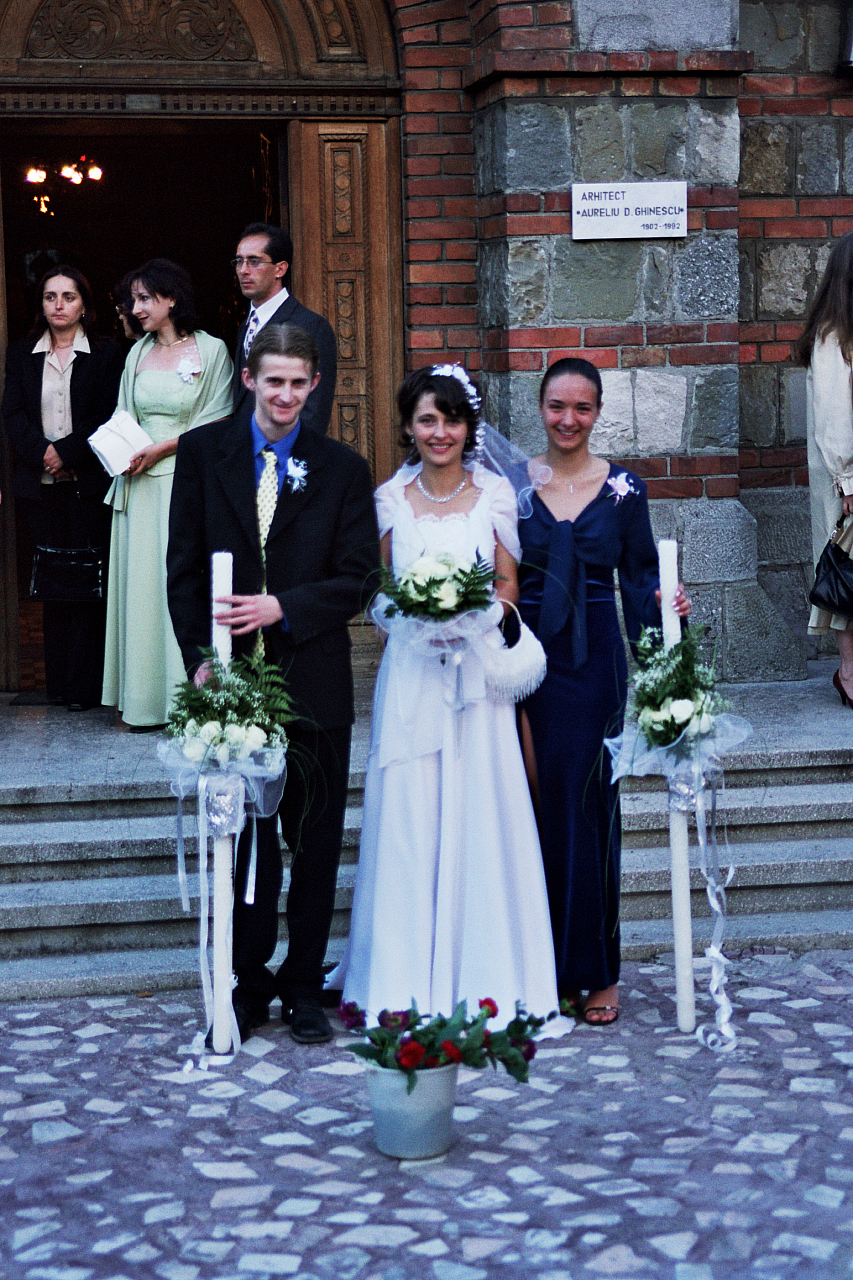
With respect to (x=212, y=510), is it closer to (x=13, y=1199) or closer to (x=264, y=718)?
(x=264, y=718)

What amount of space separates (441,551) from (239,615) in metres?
0.60

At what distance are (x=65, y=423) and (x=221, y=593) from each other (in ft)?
10.1

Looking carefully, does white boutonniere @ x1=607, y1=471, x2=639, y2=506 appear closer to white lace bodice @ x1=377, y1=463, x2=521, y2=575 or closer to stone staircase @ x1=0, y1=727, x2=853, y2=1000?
white lace bodice @ x1=377, y1=463, x2=521, y2=575

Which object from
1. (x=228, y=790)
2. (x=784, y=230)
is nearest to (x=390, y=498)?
(x=228, y=790)

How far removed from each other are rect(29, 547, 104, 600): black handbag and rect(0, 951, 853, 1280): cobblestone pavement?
8.39 ft

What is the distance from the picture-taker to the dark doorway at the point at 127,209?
13125mm

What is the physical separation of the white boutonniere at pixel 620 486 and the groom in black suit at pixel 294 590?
2.36 ft

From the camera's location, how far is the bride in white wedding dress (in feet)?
15.1

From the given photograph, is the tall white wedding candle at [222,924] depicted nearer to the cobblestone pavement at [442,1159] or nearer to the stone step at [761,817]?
the cobblestone pavement at [442,1159]

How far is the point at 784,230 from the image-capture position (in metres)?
7.84

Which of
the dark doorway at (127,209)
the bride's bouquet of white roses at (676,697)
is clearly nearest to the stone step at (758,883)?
the bride's bouquet of white roses at (676,697)

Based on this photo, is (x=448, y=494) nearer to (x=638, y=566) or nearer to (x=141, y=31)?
(x=638, y=566)

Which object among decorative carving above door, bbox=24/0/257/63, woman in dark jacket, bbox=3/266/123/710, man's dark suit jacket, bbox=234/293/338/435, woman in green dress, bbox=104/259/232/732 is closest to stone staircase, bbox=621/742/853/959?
man's dark suit jacket, bbox=234/293/338/435

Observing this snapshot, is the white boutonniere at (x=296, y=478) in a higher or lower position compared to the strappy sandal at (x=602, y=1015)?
higher
